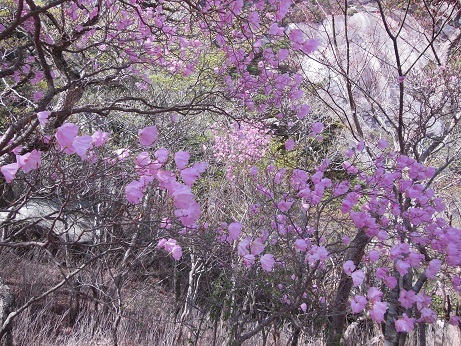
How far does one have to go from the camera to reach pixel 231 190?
6.43 m

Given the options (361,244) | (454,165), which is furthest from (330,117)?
(361,244)

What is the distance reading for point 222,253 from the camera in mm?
4266

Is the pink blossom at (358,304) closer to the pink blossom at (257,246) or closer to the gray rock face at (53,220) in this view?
the pink blossom at (257,246)

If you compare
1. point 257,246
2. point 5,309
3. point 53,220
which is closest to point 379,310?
point 257,246

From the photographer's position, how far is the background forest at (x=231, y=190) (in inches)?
89.9

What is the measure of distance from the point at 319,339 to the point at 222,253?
1232 mm

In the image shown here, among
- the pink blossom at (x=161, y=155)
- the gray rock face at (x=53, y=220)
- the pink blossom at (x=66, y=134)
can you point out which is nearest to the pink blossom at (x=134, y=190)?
the pink blossom at (x=161, y=155)

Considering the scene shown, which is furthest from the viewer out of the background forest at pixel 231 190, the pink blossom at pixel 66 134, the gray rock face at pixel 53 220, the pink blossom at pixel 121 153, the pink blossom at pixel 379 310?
the gray rock face at pixel 53 220

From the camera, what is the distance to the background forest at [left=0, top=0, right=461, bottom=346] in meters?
2.28

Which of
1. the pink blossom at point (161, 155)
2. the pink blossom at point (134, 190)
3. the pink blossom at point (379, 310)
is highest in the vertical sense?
the pink blossom at point (161, 155)

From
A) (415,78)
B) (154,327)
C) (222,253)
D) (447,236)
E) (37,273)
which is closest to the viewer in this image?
(447,236)

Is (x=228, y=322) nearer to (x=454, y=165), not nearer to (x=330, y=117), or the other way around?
(x=454, y=165)

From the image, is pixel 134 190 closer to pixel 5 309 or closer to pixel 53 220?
pixel 53 220

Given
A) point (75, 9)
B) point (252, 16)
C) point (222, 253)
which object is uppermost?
point (75, 9)
